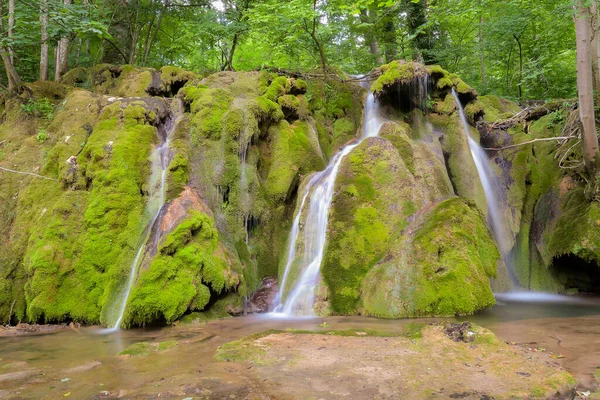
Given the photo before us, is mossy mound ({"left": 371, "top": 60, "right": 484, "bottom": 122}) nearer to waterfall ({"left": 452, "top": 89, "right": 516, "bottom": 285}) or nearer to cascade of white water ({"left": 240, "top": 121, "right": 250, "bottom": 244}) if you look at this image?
waterfall ({"left": 452, "top": 89, "right": 516, "bottom": 285})

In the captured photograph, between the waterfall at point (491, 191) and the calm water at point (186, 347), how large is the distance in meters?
1.79

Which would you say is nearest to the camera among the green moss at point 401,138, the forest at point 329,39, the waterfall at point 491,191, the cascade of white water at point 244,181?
the green moss at point 401,138

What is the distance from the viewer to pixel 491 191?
974 cm

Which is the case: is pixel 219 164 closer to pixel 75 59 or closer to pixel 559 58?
pixel 75 59

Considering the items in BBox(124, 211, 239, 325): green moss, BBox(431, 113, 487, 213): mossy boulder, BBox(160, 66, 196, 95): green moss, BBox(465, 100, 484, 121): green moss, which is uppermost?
BBox(160, 66, 196, 95): green moss

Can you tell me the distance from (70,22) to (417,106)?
28.9 feet

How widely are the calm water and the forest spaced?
8.15 meters

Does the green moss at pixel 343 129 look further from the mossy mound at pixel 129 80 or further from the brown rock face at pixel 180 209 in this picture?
the brown rock face at pixel 180 209

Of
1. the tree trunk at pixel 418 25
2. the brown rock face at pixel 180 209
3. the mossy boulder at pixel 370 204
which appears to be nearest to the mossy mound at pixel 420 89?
the mossy boulder at pixel 370 204

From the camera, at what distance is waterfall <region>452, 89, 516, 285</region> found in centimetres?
898

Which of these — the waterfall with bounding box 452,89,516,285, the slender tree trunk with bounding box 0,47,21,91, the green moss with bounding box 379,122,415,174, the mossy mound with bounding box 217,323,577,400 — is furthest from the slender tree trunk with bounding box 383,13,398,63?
the mossy mound with bounding box 217,323,577,400

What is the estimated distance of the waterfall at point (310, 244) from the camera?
23.4 ft

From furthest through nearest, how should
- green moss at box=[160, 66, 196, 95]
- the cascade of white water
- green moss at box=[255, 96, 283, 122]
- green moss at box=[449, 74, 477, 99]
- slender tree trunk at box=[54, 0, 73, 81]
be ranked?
slender tree trunk at box=[54, 0, 73, 81], green moss at box=[160, 66, 196, 95], green moss at box=[449, 74, 477, 99], green moss at box=[255, 96, 283, 122], the cascade of white water

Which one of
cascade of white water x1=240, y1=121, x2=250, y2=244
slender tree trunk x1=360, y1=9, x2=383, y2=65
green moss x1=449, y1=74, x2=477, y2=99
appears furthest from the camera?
slender tree trunk x1=360, y1=9, x2=383, y2=65
